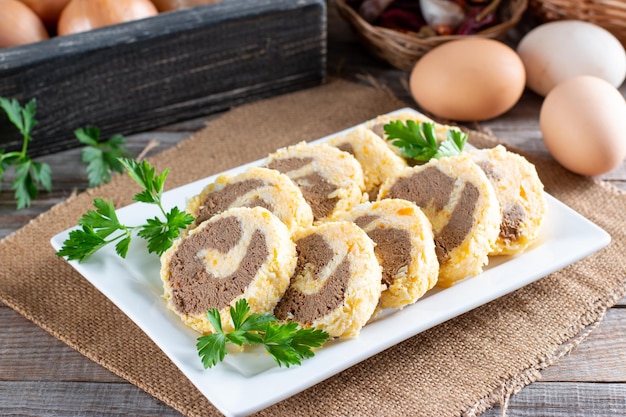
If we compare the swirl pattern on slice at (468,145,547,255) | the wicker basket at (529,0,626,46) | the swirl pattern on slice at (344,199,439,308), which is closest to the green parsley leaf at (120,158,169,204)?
the swirl pattern on slice at (344,199,439,308)

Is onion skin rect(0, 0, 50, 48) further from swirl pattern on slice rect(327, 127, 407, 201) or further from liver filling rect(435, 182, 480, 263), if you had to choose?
liver filling rect(435, 182, 480, 263)

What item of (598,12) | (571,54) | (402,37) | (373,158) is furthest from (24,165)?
(598,12)

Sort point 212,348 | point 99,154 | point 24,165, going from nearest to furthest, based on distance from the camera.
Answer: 1. point 212,348
2. point 24,165
3. point 99,154

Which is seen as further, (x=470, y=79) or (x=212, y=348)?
(x=470, y=79)

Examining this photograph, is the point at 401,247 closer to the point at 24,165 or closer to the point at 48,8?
the point at 24,165

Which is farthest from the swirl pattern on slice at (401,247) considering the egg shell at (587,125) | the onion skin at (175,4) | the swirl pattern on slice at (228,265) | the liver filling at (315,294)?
the onion skin at (175,4)

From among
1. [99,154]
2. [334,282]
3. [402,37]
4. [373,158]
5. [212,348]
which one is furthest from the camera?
[402,37]
